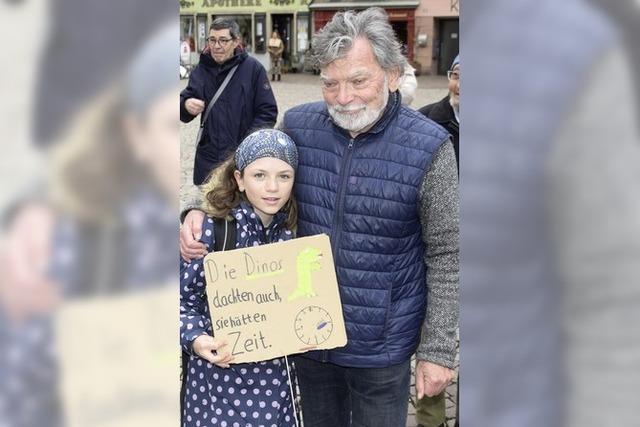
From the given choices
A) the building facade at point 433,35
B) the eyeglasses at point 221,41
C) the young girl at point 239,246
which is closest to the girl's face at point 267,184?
the young girl at point 239,246

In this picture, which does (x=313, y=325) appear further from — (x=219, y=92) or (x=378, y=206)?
(x=219, y=92)

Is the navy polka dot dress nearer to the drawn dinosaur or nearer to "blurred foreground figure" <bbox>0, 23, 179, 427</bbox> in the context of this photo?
the drawn dinosaur

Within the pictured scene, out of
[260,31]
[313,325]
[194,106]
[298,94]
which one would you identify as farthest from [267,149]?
[260,31]

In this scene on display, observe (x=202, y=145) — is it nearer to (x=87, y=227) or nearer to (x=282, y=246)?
(x=282, y=246)

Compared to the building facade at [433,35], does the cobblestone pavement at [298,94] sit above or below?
below

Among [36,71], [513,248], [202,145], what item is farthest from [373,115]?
[202,145]

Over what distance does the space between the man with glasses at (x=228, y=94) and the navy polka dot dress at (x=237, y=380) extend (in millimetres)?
2261

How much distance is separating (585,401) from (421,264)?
2.92 feet

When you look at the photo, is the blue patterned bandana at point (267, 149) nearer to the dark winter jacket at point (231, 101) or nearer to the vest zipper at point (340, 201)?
the vest zipper at point (340, 201)

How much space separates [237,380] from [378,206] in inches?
23.4

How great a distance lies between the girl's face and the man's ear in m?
0.34

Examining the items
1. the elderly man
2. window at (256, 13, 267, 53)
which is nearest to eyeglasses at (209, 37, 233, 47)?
the elderly man

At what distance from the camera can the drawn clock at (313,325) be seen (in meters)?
1.78

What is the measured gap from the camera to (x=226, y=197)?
6.49 feet
